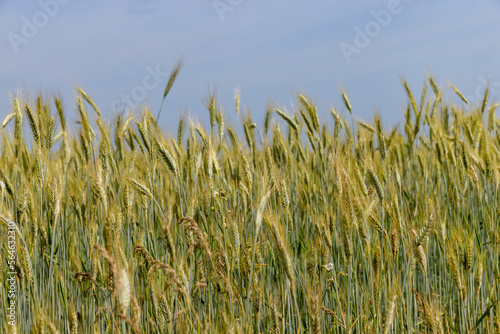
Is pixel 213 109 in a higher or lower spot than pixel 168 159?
higher

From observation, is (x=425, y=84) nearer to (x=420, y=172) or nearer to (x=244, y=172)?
(x=420, y=172)

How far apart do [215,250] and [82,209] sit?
0.68m

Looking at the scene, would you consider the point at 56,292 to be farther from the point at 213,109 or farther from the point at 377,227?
the point at 377,227

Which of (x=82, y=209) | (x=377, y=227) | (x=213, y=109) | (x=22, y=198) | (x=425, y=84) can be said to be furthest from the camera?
(x=425, y=84)

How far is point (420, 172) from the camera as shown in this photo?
439 cm

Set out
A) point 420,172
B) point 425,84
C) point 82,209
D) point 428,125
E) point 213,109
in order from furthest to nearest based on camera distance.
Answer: point 420,172 < point 428,125 < point 425,84 < point 213,109 < point 82,209

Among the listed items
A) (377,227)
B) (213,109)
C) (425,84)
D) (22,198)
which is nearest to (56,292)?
(22,198)

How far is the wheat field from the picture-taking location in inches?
72.9


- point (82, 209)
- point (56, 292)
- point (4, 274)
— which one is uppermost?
point (82, 209)

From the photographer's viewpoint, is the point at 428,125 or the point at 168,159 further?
the point at 428,125

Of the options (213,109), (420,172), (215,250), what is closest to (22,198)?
(215,250)

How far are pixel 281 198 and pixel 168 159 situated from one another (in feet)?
1.71

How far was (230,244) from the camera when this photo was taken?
211cm

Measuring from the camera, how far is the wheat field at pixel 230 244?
1853mm
